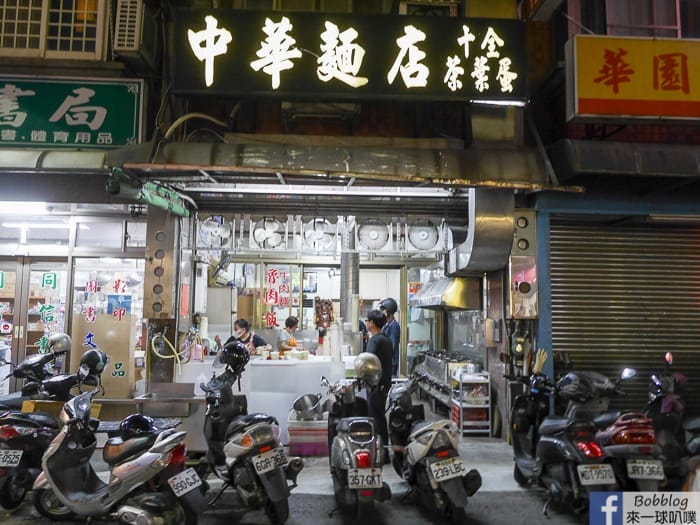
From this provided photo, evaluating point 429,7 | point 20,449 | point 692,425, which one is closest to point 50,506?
point 20,449

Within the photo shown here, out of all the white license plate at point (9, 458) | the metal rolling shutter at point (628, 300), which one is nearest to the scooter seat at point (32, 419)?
the white license plate at point (9, 458)

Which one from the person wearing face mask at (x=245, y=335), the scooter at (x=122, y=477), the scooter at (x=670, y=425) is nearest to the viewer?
the scooter at (x=122, y=477)

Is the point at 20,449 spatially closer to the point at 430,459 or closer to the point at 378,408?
the point at 378,408

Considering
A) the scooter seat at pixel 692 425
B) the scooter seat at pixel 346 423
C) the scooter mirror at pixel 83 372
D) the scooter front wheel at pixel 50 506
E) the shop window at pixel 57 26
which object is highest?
the shop window at pixel 57 26

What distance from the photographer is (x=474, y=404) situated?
30.0ft

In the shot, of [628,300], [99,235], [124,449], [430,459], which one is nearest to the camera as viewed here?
[124,449]

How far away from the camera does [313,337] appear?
13180 mm

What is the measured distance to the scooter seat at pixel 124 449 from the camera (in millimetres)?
5023

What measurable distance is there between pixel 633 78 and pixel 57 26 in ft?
31.2

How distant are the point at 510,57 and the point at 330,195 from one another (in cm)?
370

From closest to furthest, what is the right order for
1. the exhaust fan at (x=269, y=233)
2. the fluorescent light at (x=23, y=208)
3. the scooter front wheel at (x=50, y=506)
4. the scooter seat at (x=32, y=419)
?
the scooter front wheel at (x=50, y=506)
the scooter seat at (x=32, y=419)
the fluorescent light at (x=23, y=208)
the exhaust fan at (x=269, y=233)

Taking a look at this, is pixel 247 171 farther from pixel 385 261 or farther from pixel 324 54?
pixel 385 261

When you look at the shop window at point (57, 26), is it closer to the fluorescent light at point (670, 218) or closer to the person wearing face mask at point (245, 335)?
the person wearing face mask at point (245, 335)

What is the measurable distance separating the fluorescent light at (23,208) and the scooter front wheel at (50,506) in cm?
505
